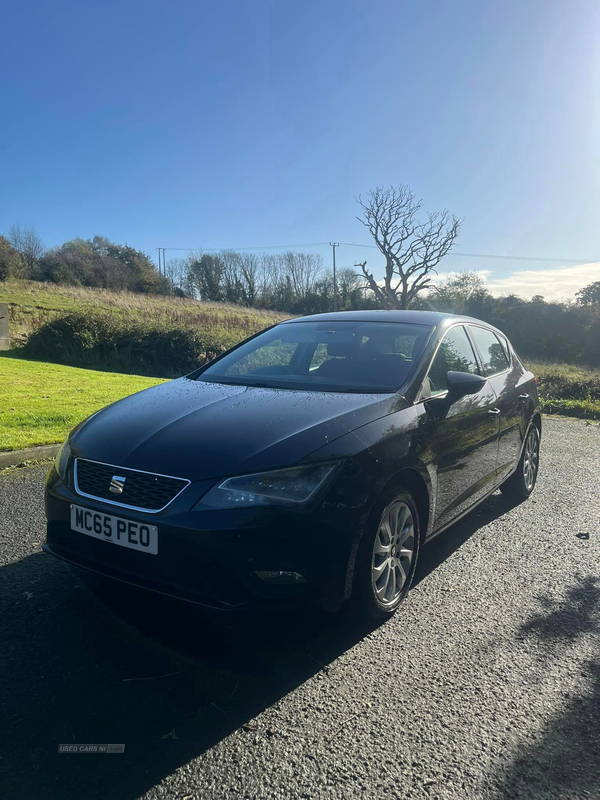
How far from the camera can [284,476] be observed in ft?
7.92

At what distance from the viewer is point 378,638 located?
2.80 metres

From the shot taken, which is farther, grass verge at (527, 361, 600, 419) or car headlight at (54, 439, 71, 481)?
grass verge at (527, 361, 600, 419)

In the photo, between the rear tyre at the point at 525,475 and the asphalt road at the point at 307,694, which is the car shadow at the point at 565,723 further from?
the rear tyre at the point at 525,475

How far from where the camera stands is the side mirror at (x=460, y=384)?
11.2 feet

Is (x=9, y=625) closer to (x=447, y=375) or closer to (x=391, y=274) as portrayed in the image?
(x=447, y=375)

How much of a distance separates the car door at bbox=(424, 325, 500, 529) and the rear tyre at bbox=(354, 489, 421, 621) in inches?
14.7

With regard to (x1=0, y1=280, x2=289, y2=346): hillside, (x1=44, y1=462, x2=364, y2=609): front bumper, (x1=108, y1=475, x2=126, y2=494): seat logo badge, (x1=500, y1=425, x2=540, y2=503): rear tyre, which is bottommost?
(x1=500, y1=425, x2=540, y2=503): rear tyre

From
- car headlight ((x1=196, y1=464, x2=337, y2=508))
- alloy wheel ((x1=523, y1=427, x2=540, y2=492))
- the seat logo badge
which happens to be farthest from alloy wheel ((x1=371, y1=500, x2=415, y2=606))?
alloy wheel ((x1=523, y1=427, x2=540, y2=492))

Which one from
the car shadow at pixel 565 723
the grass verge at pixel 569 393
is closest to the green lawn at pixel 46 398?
the car shadow at pixel 565 723

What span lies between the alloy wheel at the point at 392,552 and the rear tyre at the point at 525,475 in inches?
91.5

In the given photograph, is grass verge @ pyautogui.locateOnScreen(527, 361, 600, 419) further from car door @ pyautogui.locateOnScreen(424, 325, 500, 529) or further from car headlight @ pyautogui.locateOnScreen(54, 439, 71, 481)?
car headlight @ pyautogui.locateOnScreen(54, 439, 71, 481)

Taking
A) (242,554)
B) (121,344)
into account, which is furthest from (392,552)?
(121,344)

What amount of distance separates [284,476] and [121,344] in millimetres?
17042

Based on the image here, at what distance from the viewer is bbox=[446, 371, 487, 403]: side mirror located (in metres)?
3.41
